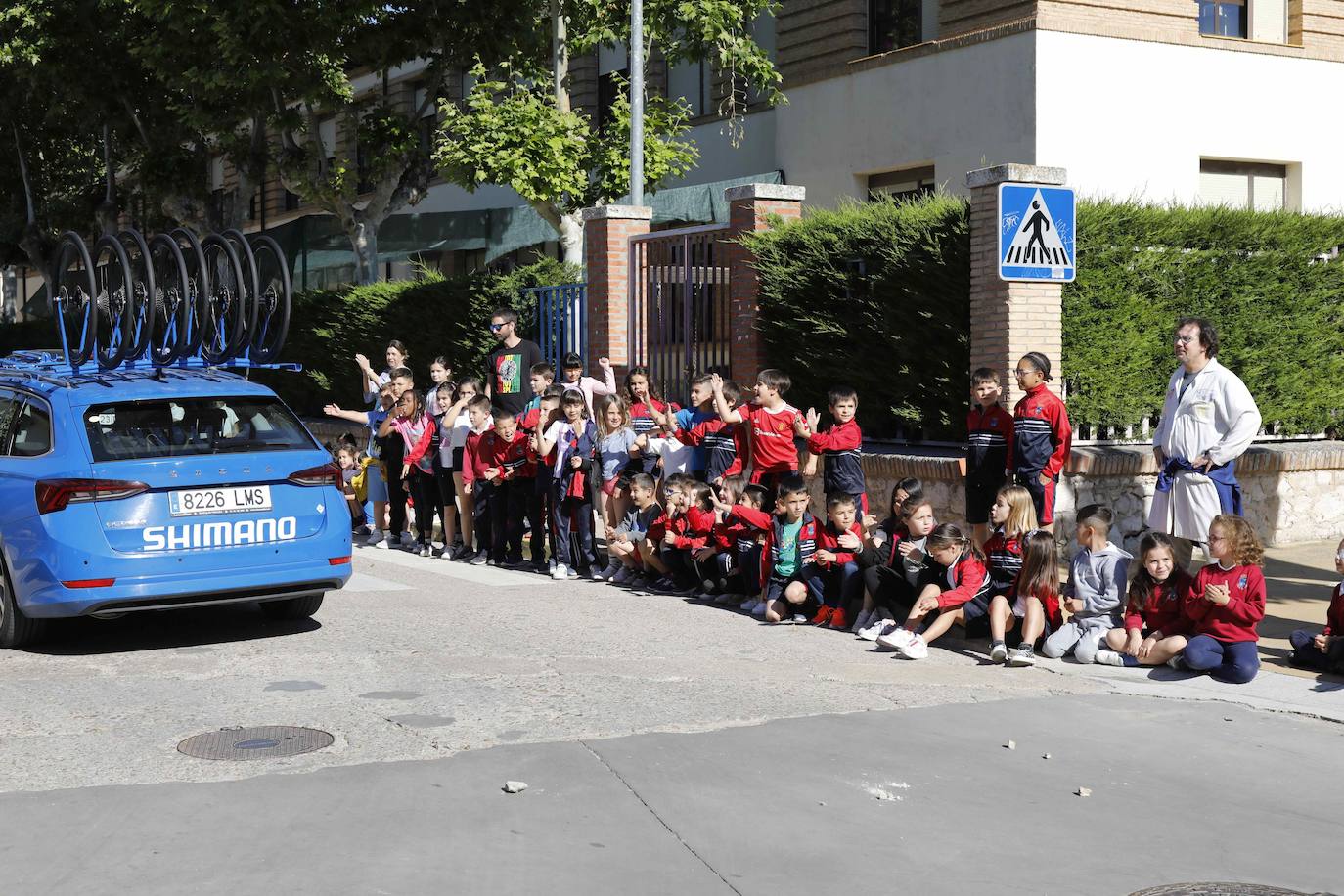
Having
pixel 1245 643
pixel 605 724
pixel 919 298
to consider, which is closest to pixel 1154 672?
pixel 1245 643

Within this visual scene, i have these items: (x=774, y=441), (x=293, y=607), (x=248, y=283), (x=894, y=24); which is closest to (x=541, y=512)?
(x=774, y=441)

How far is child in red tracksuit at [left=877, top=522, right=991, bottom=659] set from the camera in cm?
905

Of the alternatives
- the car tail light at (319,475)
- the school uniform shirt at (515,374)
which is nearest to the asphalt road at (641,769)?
the car tail light at (319,475)

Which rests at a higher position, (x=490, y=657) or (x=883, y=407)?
(x=883, y=407)

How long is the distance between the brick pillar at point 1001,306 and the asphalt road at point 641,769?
3.63 m

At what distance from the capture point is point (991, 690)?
8031 millimetres

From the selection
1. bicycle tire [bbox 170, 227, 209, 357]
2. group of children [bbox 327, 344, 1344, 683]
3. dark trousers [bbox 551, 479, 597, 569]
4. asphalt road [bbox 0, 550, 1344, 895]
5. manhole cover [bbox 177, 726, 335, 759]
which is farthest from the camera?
dark trousers [bbox 551, 479, 597, 569]

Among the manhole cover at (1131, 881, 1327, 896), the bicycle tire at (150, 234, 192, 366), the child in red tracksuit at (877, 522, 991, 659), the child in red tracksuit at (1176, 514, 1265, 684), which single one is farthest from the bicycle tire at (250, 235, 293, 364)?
the manhole cover at (1131, 881, 1327, 896)

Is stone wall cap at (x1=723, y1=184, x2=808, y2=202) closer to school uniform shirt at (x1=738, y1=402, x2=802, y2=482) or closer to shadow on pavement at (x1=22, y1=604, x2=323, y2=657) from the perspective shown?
school uniform shirt at (x1=738, y1=402, x2=802, y2=482)

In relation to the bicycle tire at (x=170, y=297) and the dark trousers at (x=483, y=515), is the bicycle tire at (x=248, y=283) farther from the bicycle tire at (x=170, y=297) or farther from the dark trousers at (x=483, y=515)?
the dark trousers at (x=483, y=515)

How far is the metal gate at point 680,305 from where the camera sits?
51.2 ft

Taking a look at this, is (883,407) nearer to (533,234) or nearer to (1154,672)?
(1154,672)

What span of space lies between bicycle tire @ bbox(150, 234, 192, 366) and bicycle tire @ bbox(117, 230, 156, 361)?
0.09 metres

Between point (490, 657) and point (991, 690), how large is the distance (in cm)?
275
